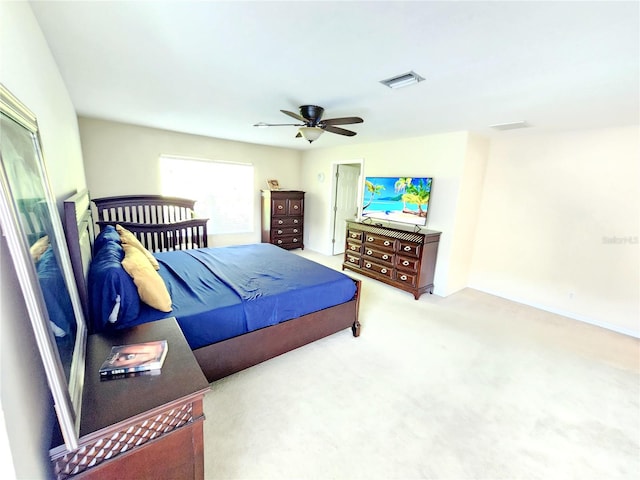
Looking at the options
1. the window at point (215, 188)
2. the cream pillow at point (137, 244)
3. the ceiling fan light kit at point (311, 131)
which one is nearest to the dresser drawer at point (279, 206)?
the window at point (215, 188)

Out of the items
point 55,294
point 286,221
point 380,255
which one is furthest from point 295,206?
point 55,294

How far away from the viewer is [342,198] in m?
5.87

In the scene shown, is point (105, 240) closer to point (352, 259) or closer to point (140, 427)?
point (140, 427)

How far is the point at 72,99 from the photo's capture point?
287 cm

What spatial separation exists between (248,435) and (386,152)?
423cm

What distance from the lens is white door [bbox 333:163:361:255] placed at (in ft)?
18.7

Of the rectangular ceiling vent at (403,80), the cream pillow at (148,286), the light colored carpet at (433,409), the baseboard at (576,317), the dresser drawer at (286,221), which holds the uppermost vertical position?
the rectangular ceiling vent at (403,80)

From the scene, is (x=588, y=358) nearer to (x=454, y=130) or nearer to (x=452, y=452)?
(x=452, y=452)

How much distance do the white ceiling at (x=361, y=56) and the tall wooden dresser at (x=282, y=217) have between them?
107 inches

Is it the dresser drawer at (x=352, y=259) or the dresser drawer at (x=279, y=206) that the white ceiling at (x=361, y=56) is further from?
the dresser drawer at (x=279, y=206)

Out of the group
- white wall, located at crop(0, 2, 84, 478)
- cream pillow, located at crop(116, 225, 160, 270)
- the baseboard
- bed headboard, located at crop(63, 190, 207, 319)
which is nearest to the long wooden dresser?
the baseboard

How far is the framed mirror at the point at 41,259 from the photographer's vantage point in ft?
2.38

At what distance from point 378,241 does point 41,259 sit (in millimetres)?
3844

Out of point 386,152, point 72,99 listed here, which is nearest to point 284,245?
point 386,152
